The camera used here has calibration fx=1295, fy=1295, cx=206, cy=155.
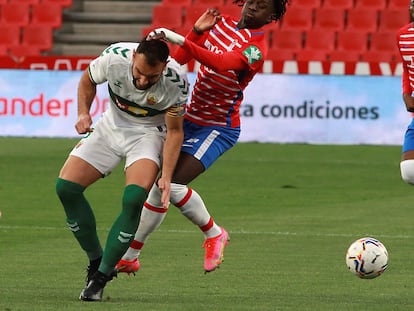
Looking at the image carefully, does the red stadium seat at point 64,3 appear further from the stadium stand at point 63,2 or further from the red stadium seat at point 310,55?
the red stadium seat at point 310,55

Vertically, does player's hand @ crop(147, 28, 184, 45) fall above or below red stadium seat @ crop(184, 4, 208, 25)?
above

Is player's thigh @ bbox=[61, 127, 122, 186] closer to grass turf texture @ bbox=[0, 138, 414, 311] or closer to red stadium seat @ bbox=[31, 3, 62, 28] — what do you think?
grass turf texture @ bbox=[0, 138, 414, 311]

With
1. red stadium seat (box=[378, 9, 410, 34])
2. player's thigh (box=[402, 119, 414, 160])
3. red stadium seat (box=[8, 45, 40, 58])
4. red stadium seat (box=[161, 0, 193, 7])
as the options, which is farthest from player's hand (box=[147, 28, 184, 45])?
red stadium seat (box=[161, 0, 193, 7])

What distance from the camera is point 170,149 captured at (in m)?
8.11

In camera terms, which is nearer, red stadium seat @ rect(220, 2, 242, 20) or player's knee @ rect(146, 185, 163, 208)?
player's knee @ rect(146, 185, 163, 208)

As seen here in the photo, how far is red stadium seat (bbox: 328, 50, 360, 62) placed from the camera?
24828 mm

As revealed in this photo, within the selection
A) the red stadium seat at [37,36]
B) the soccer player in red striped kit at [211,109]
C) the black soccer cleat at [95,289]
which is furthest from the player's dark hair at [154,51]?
the red stadium seat at [37,36]

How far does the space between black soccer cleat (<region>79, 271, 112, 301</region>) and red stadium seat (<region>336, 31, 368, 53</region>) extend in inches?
699

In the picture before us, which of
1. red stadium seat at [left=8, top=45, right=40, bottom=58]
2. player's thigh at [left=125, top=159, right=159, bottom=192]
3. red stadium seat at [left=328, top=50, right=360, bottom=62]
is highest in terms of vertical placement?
player's thigh at [left=125, top=159, right=159, bottom=192]

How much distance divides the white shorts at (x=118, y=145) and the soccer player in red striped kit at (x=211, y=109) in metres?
0.49

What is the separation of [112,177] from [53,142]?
189 inches

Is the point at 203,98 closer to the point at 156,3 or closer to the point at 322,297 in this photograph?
the point at 322,297

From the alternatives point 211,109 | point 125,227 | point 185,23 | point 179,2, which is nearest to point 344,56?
point 185,23

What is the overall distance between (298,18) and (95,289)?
18611 mm
